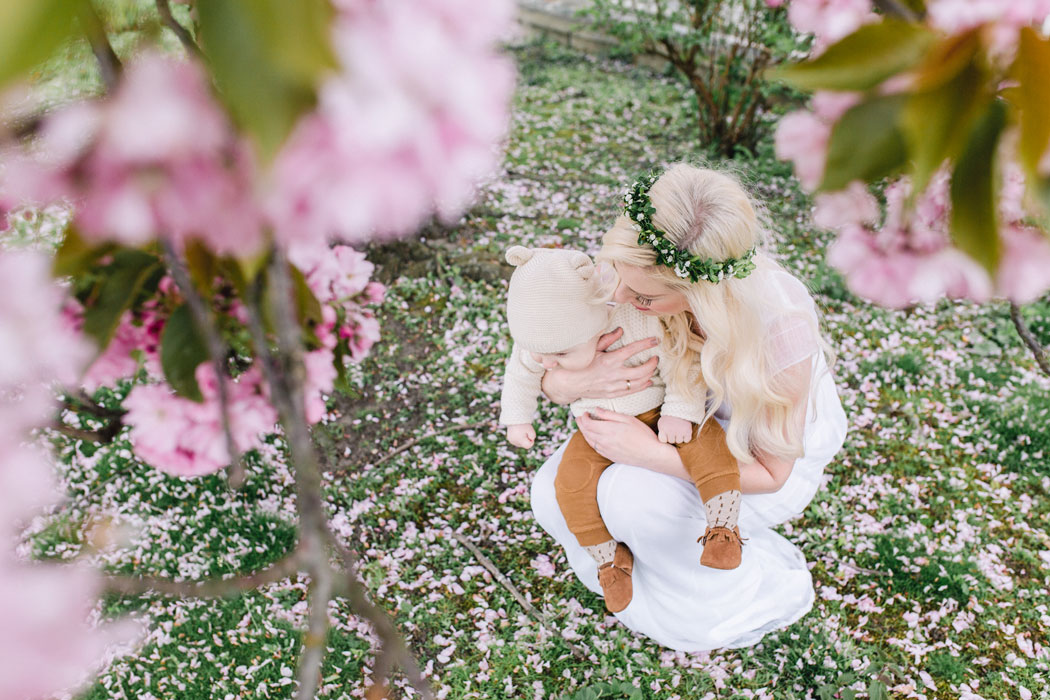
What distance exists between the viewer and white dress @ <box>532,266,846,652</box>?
2.06 meters

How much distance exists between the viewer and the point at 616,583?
2.15 metres

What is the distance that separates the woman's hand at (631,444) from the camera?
1958 millimetres

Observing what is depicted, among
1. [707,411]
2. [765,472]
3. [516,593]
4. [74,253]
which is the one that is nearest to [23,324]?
[74,253]

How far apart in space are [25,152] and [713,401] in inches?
68.3

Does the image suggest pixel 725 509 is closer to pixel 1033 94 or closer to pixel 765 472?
pixel 765 472

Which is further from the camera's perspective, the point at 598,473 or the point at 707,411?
the point at 598,473

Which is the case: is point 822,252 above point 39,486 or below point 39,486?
below

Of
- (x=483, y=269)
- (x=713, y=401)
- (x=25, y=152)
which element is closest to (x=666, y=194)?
(x=713, y=401)

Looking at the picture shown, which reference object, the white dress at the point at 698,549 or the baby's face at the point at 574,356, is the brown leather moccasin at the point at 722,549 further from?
the baby's face at the point at 574,356

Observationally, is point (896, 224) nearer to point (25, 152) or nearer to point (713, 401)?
point (25, 152)

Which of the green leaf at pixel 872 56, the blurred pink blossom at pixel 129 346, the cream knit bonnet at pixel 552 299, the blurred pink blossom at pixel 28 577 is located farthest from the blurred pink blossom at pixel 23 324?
the cream knit bonnet at pixel 552 299

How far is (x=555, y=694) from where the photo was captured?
2250 millimetres

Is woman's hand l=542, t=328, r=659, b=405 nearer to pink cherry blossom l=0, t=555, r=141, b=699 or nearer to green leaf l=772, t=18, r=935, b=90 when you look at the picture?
green leaf l=772, t=18, r=935, b=90

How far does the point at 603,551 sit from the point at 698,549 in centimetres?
31
